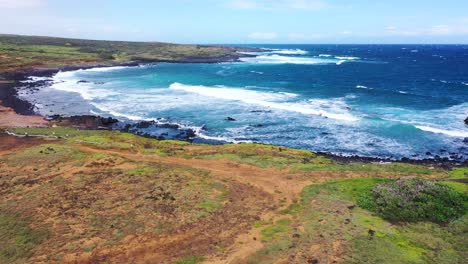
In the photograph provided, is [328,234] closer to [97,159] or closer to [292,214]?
[292,214]

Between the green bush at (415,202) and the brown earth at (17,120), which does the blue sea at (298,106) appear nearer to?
the brown earth at (17,120)

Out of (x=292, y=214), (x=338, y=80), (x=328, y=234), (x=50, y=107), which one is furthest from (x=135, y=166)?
(x=338, y=80)

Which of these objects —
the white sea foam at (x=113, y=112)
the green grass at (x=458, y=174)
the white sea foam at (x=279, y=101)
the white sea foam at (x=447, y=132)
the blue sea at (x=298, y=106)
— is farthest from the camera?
the white sea foam at (x=279, y=101)

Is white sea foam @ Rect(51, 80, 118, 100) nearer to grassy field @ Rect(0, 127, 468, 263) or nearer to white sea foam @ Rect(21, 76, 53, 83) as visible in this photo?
white sea foam @ Rect(21, 76, 53, 83)

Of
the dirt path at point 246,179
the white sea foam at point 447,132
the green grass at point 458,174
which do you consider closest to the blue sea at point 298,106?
the white sea foam at point 447,132

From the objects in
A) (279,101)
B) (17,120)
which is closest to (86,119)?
(17,120)
